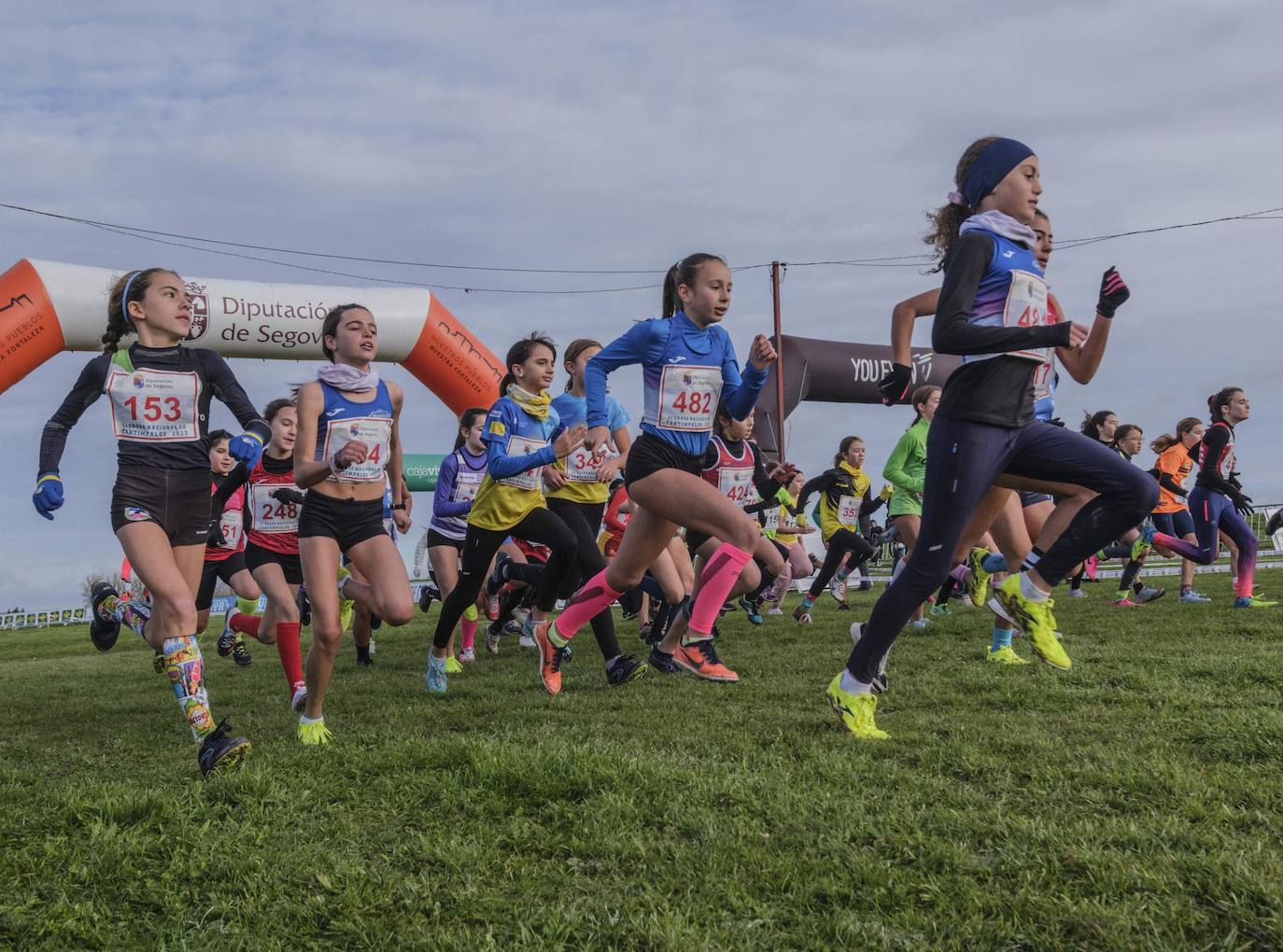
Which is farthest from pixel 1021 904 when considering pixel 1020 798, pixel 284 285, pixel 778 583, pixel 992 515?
pixel 284 285

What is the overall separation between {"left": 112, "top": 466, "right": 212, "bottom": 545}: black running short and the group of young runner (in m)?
0.01

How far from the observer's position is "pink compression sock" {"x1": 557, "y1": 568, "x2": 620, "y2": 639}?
624 centimetres

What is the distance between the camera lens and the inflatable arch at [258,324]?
12883 mm

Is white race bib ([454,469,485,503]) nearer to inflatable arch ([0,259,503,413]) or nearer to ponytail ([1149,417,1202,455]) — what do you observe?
inflatable arch ([0,259,503,413])

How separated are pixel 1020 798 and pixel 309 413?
3811mm

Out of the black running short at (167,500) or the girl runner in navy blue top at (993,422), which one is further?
the black running short at (167,500)

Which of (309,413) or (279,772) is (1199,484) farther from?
(279,772)

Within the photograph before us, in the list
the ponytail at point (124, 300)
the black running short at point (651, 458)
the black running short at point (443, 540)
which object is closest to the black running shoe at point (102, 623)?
the black running short at point (443, 540)

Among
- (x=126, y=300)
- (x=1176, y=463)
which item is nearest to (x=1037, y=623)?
(x=126, y=300)

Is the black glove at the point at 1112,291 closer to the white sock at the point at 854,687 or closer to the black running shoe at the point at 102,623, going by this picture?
the white sock at the point at 854,687

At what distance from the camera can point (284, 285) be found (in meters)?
15.0

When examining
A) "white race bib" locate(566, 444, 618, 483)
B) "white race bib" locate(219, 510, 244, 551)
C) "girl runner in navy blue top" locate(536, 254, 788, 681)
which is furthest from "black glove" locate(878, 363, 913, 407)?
"white race bib" locate(219, 510, 244, 551)

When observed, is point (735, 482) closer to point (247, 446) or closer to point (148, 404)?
point (247, 446)

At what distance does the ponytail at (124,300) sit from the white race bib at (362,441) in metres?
1.08
